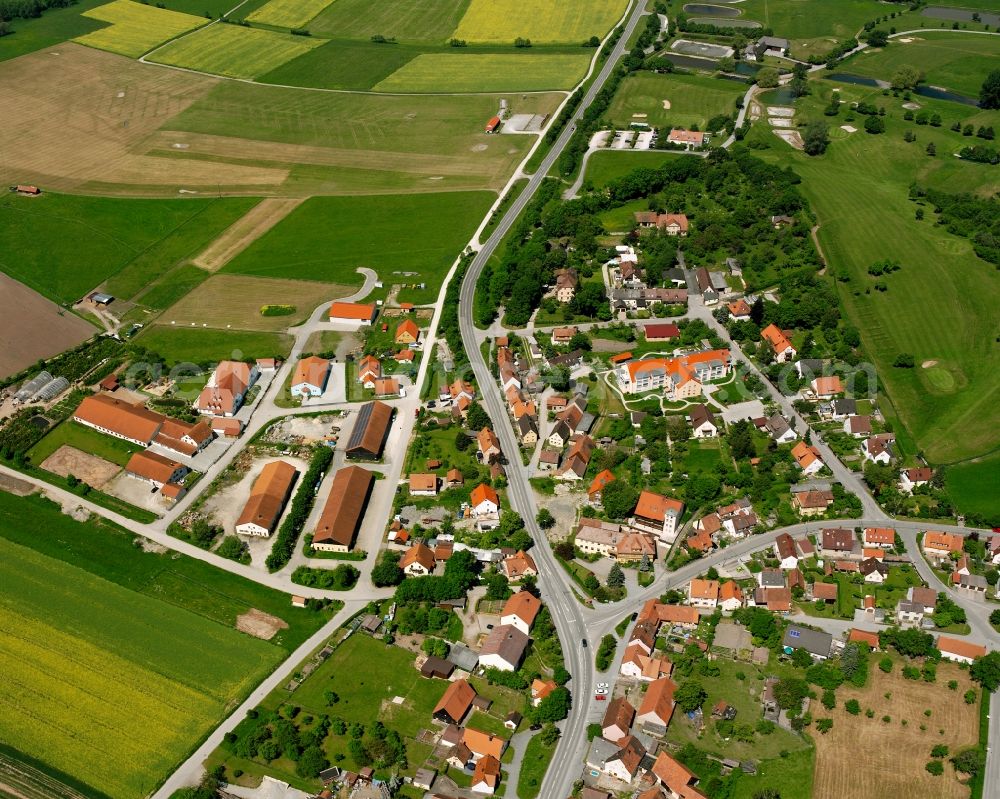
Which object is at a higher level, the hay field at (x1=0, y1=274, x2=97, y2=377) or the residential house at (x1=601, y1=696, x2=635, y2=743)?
the hay field at (x1=0, y1=274, x2=97, y2=377)

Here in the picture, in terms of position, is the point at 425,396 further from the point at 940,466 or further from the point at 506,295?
the point at 940,466

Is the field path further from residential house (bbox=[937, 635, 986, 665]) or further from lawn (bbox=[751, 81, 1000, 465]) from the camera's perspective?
residential house (bbox=[937, 635, 986, 665])

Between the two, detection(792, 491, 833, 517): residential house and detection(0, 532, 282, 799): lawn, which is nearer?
detection(0, 532, 282, 799): lawn

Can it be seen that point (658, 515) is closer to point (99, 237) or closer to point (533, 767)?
point (533, 767)

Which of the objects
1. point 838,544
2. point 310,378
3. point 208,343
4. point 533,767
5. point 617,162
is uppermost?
point 617,162

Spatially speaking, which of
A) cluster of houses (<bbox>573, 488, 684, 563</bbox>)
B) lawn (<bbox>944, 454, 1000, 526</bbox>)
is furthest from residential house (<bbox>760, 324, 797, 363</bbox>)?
cluster of houses (<bbox>573, 488, 684, 563</bbox>)

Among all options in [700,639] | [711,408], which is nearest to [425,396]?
[711,408]

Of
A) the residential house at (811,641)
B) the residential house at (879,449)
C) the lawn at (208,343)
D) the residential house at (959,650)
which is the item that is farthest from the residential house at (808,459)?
the lawn at (208,343)

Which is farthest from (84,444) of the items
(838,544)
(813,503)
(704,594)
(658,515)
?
(838,544)
